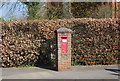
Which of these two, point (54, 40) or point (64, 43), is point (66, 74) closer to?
point (64, 43)

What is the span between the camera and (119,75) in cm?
655

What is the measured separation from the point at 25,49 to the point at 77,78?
313 centimetres

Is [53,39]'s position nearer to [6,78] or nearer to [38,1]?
[6,78]

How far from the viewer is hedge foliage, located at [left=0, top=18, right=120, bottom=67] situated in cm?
827

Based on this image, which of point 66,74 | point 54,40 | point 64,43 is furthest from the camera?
point 54,40

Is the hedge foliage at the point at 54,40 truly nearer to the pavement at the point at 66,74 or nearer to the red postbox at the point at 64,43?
the pavement at the point at 66,74

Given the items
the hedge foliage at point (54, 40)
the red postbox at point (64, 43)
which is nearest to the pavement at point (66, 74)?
the hedge foliage at point (54, 40)

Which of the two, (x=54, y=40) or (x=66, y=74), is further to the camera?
(x=54, y=40)

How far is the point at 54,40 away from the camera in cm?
831

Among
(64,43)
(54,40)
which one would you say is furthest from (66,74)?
(54,40)

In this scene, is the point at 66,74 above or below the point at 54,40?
below

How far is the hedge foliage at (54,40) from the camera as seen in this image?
8.27m

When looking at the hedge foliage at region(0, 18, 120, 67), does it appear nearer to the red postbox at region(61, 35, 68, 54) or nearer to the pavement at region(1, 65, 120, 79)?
the pavement at region(1, 65, 120, 79)

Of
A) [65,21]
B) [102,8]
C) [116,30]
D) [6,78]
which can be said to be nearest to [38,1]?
[102,8]
